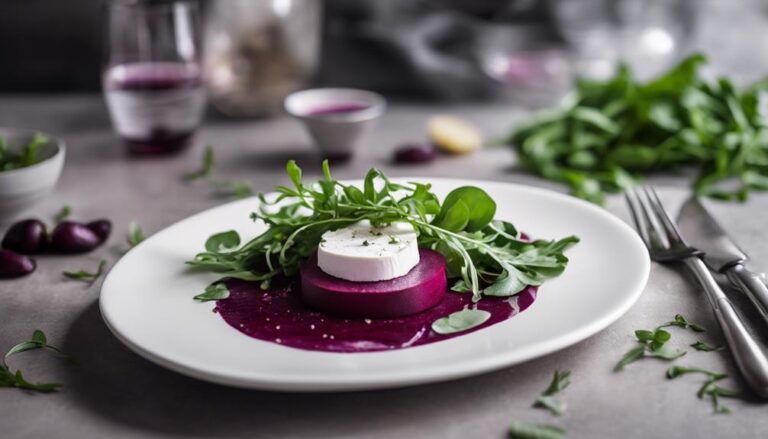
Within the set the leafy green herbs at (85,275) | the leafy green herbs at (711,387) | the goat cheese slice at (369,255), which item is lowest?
the leafy green herbs at (85,275)

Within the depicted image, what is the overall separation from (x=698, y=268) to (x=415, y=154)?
3.36 ft

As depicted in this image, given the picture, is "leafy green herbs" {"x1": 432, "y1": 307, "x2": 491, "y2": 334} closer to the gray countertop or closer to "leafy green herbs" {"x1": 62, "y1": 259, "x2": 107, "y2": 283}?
the gray countertop

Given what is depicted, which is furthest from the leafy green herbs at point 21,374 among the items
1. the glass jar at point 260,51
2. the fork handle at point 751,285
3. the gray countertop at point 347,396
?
the glass jar at point 260,51

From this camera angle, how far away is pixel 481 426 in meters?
1.13

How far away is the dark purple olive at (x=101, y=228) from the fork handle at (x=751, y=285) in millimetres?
1257

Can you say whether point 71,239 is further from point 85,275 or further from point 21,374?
point 21,374

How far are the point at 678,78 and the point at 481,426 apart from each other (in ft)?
4.86

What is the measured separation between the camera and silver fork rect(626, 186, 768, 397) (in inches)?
47.0

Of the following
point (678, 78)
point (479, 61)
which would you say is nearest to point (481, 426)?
point (678, 78)

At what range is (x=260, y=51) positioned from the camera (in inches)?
107

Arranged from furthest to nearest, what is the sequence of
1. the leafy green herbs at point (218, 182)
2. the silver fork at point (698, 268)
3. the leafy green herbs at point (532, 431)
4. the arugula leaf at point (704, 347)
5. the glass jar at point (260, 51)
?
1. the glass jar at point (260, 51)
2. the leafy green herbs at point (218, 182)
3. the arugula leaf at point (704, 347)
4. the silver fork at point (698, 268)
5. the leafy green herbs at point (532, 431)

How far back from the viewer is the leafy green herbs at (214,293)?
1389 mm

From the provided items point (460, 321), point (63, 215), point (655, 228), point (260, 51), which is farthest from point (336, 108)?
point (460, 321)

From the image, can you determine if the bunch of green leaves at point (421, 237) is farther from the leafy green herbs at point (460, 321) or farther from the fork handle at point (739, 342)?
the fork handle at point (739, 342)
